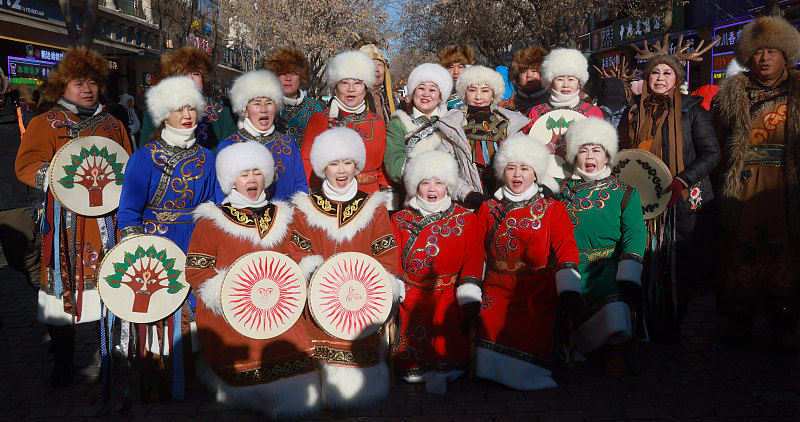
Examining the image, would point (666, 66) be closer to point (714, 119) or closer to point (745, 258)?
point (714, 119)

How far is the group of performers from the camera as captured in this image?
3807mm

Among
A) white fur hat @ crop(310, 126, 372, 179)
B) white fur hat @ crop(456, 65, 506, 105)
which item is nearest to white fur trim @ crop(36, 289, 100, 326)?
white fur hat @ crop(310, 126, 372, 179)

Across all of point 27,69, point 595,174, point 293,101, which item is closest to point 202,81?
point 293,101

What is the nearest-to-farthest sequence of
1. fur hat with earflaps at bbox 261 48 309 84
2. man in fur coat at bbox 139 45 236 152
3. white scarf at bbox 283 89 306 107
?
man in fur coat at bbox 139 45 236 152 → white scarf at bbox 283 89 306 107 → fur hat with earflaps at bbox 261 48 309 84

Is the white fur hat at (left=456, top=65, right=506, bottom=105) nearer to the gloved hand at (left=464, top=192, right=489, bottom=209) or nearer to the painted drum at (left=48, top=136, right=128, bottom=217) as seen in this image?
the gloved hand at (left=464, top=192, right=489, bottom=209)

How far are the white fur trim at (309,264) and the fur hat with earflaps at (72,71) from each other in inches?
86.2

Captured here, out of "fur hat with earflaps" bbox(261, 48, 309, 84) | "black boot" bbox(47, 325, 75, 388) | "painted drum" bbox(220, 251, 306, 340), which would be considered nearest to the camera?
"painted drum" bbox(220, 251, 306, 340)

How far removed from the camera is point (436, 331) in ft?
13.9

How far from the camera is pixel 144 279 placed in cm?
366

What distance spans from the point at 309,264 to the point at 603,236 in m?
2.08

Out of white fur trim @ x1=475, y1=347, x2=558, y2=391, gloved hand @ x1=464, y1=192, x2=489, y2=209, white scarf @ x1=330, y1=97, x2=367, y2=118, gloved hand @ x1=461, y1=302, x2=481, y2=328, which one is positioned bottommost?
white fur trim @ x1=475, y1=347, x2=558, y2=391

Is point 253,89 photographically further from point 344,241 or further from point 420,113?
point 344,241

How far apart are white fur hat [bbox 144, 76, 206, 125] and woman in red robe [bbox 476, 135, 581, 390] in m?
2.12

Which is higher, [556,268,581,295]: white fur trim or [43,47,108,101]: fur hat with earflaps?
[43,47,108,101]: fur hat with earflaps
